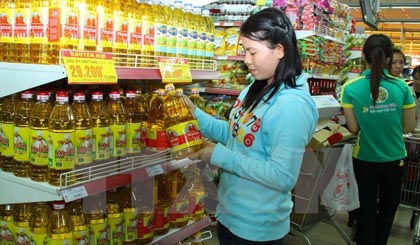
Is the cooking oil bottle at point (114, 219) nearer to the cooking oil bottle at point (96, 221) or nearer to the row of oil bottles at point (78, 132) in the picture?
the cooking oil bottle at point (96, 221)

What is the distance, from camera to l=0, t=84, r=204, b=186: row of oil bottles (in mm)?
1753

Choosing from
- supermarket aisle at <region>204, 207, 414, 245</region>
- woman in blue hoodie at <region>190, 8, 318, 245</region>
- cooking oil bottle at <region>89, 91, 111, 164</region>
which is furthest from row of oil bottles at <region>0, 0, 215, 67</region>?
supermarket aisle at <region>204, 207, 414, 245</region>

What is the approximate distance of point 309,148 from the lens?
11.0ft

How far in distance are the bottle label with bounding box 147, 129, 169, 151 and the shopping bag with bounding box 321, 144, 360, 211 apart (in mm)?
1822

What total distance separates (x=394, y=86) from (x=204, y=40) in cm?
157

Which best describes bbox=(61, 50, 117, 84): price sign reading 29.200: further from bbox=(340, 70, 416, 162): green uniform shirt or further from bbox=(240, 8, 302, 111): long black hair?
bbox=(340, 70, 416, 162): green uniform shirt

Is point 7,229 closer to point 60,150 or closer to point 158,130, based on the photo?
point 60,150

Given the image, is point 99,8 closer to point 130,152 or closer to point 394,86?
point 130,152

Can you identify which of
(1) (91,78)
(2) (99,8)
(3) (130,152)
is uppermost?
(2) (99,8)

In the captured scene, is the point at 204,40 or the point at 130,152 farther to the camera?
the point at 204,40

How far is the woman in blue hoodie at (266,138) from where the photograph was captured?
165 centimetres

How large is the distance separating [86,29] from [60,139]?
46 cm

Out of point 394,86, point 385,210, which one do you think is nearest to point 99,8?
point 394,86

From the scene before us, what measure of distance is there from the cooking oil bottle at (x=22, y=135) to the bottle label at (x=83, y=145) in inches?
8.5
